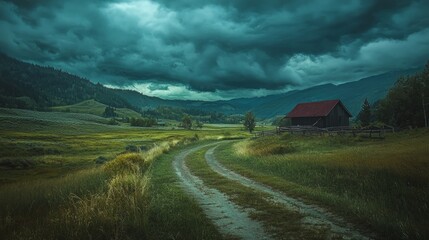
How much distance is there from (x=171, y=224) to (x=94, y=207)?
248 centimetres

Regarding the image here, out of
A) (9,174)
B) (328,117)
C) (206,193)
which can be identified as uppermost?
(328,117)

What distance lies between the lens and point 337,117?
7150 cm

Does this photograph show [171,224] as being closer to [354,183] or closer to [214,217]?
[214,217]

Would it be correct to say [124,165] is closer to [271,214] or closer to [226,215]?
[226,215]

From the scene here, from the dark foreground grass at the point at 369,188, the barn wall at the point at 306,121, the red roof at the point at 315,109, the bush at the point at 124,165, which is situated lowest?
the bush at the point at 124,165

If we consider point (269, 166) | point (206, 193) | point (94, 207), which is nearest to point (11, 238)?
point (94, 207)

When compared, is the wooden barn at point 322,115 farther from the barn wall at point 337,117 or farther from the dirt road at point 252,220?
the dirt road at point 252,220

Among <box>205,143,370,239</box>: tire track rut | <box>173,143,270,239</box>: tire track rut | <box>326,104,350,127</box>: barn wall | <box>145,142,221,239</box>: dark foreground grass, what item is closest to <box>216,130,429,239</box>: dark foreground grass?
<box>205,143,370,239</box>: tire track rut

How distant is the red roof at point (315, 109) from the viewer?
228 feet

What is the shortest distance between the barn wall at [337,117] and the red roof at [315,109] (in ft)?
3.89

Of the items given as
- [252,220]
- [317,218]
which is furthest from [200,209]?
[317,218]

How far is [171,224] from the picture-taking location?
10117 mm

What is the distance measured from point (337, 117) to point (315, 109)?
4836mm

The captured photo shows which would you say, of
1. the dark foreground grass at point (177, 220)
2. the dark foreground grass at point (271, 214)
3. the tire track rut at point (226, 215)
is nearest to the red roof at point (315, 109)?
the dark foreground grass at point (271, 214)
